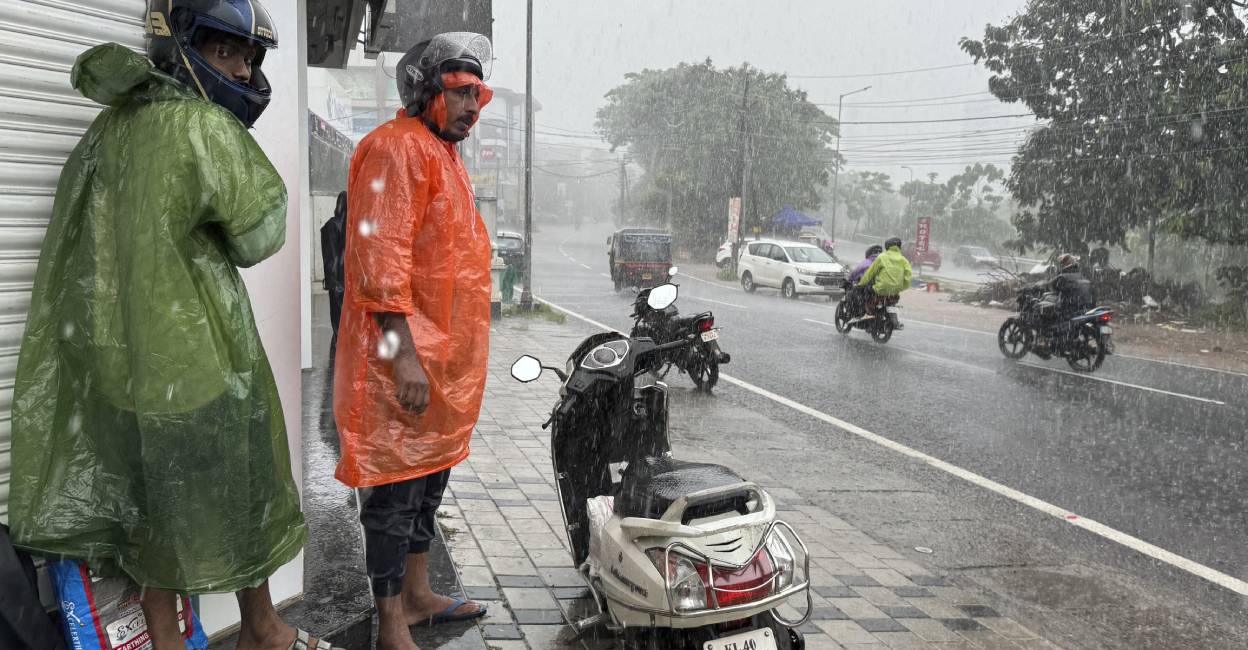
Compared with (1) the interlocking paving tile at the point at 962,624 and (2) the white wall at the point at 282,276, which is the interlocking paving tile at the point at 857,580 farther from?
(2) the white wall at the point at 282,276

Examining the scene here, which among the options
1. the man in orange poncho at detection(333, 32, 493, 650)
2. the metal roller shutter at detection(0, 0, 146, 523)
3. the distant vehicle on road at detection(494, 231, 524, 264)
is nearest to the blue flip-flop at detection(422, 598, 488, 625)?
the man in orange poncho at detection(333, 32, 493, 650)

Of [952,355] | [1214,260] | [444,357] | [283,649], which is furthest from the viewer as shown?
[1214,260]

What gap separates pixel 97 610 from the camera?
209cm

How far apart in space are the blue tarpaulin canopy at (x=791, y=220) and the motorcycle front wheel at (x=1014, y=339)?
3097 cm

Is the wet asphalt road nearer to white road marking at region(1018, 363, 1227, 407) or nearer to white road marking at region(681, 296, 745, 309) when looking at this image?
white road marking at region(1018, 363, 1227, 407)

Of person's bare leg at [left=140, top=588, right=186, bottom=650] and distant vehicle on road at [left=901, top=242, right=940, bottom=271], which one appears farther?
distant vehicle on road at [left=901, top=242, right=940, bottom=271]

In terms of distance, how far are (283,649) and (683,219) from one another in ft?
153

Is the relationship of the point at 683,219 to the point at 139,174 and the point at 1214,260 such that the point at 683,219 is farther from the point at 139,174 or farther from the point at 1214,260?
the point at 139,174

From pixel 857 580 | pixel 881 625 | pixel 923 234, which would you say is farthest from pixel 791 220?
pixel 881 625

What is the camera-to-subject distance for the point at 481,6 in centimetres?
727

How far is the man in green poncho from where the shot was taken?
2.00 m

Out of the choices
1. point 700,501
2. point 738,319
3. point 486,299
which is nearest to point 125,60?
point 486,299

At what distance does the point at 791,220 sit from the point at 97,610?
4278 centimetres

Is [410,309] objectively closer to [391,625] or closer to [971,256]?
[391,625]
